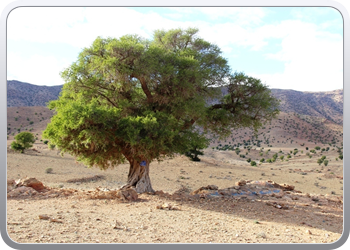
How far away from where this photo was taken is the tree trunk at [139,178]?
1397 centimetres

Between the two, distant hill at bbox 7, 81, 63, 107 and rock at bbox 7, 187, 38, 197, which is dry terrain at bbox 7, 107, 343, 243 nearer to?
rock at bbox 7, 187, 38, 197

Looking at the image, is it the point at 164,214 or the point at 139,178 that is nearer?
the point at 164,214

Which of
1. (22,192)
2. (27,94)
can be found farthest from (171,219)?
(27,94)

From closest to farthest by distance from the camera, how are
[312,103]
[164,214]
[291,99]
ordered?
[164,214], [312,103], [291,99]

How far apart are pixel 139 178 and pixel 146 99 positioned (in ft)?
12.5

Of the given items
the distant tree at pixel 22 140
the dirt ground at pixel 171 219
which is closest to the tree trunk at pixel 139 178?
the dirt ground at pixel 171 219

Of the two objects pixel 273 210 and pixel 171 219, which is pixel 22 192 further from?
pixel 273 210

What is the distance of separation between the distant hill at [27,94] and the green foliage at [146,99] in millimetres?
76355

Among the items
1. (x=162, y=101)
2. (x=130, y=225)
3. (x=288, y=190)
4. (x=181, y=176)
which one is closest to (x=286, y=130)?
(x=181, y=176)

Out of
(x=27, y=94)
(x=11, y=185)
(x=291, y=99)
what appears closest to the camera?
(x=11, y=185)

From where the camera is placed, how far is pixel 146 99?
46.6 ft

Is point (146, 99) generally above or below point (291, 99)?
below

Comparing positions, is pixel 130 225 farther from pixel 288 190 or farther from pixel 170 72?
pixel 288 190

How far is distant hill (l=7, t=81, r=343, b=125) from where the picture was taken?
81.8 metres
